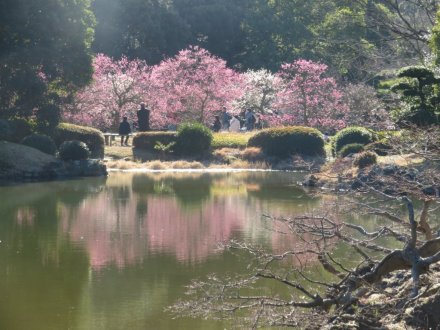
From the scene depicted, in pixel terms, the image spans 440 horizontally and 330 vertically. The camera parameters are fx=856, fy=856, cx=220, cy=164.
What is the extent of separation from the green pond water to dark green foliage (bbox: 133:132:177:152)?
8.86 m

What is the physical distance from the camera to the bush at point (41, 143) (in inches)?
1157

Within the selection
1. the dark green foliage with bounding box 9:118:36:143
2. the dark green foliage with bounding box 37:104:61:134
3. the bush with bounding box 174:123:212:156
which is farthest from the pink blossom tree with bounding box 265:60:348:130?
the dark green foliage with bounding box 9:118:36:143

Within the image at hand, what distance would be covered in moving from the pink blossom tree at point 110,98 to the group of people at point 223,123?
2662mm

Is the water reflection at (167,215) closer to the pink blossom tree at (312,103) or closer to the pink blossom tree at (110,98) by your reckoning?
the pink blossom tree at (110,98)

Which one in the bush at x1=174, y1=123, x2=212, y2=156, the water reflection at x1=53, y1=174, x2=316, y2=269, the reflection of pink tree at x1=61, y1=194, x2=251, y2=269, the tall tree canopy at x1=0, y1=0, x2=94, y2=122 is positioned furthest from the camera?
the bush at x1=174, y1=123, x2=212, y2=156

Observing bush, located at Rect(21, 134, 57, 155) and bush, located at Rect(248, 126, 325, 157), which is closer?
bush, located at Rect(21, 134, 57, 155)

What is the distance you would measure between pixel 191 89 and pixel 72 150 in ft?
42.2

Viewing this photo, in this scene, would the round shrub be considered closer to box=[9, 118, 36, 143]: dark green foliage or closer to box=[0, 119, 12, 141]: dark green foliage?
box=[0, 119, 12, 141]: dark green foliage

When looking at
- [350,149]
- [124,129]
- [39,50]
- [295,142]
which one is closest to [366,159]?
[350,149]

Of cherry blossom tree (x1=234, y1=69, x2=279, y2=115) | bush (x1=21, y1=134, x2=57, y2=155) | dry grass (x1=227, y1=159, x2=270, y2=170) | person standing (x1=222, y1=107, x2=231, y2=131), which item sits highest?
cherry blossom tree (x1=234, y1=69, x2=279, y2=115)

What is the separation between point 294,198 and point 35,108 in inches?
532

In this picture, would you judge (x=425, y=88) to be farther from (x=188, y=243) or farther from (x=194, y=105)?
(x=194, y=105)

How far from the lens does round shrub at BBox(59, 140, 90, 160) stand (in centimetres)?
2912

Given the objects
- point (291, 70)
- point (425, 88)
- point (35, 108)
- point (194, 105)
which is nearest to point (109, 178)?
point (35, 108)
